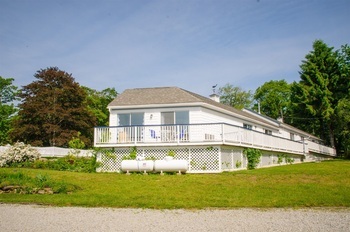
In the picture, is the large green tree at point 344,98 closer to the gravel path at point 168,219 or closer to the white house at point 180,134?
the white house at point 180,134

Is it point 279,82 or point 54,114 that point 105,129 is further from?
point 279,82

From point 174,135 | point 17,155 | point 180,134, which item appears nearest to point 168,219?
point 174,135

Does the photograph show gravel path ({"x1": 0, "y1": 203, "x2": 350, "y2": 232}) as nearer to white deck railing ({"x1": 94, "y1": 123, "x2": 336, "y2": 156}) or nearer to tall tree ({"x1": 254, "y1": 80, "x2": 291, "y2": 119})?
white deck railing ({"x1": 94, "y1": 123, "x2": 336, "y2": 156})

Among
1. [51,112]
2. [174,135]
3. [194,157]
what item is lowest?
[194,157]

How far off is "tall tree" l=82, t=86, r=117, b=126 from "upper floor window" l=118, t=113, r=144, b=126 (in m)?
32.1

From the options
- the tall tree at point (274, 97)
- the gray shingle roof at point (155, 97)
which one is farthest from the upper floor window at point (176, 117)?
the tall tree at point (274, 97)

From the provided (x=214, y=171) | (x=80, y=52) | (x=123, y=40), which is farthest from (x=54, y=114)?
(x=214, y=171)

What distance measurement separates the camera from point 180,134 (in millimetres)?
17141

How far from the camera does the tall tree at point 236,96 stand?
64.2 meters

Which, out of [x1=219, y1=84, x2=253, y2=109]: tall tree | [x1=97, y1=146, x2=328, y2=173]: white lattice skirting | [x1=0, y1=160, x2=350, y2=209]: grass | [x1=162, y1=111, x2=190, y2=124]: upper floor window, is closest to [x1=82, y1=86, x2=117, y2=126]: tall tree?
[x1=219, y1=84, x2=253, y2=109]: tall tree

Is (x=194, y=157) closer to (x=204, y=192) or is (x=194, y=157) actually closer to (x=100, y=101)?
(x=204, y=192)

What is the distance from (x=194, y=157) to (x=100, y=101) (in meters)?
42.9

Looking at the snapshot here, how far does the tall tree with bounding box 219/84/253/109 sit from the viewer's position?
64.2 metres

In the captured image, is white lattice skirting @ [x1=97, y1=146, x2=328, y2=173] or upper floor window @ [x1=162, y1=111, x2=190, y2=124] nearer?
white lattice skirting @ [x1=97, y1=146, x2=328, y2=173]
